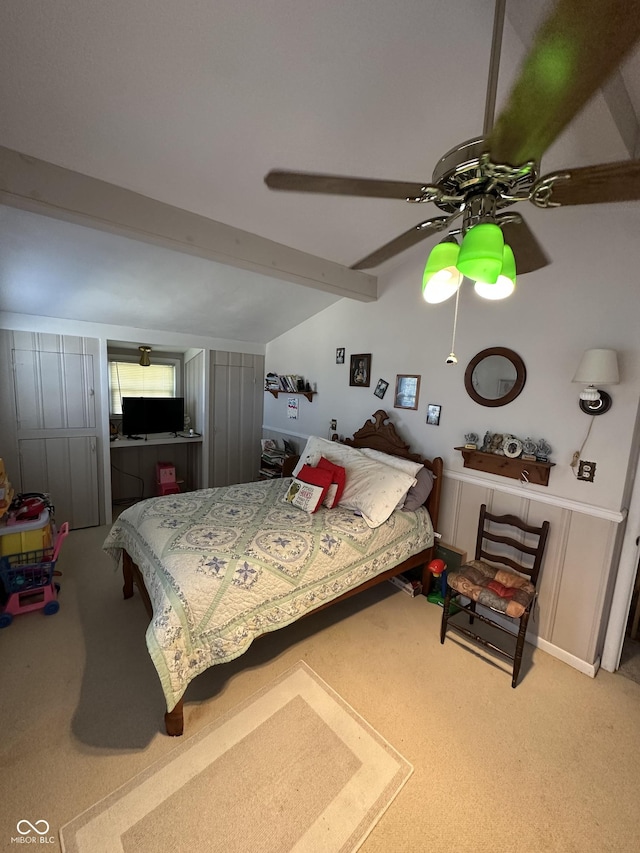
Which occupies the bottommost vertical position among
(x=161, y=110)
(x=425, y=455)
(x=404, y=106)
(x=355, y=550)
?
(x=355, y=550)

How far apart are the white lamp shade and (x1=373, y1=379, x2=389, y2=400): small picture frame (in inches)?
59.0

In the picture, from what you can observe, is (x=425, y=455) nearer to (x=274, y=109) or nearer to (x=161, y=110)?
(x=274, y=109)

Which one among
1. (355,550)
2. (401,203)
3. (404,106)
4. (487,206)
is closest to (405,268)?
(401,203)

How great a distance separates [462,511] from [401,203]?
2134 mm

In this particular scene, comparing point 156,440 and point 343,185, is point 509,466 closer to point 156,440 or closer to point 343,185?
point 343,185

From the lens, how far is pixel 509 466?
2324 millimetres

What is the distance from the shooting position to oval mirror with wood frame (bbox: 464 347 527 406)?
2.30 meters

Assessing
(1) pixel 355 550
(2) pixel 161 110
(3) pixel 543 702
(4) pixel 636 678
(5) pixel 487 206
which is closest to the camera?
(5) pixel 487 206

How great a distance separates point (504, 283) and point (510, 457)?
4.83 ft

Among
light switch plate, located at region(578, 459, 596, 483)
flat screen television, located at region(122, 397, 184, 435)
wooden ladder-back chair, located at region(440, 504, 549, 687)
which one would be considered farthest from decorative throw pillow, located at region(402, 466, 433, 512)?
flat screen television, located at region(122, 397, 184, 435)

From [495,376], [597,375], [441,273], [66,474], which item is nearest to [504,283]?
[441,273]

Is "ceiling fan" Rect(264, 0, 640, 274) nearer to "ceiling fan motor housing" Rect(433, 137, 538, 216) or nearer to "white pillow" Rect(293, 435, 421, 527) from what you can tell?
"ceiling fan motor housing" Rect(433, 137, 538, 216)

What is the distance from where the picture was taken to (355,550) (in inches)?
86.0

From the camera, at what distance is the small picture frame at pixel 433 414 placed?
2754 mm
